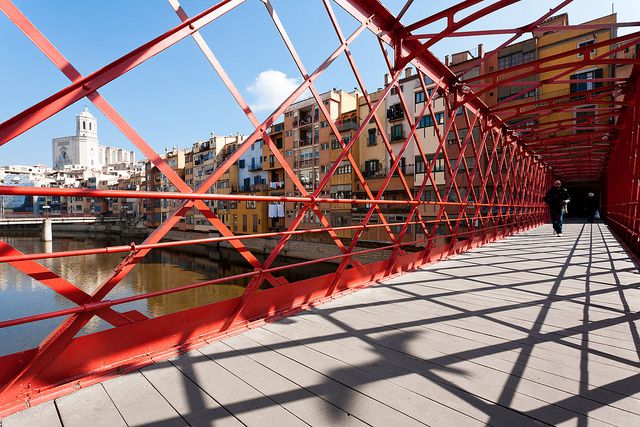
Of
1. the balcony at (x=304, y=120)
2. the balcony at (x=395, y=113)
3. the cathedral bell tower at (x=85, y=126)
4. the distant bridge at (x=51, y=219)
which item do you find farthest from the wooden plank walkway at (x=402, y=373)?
the cathedral bell tower at (x=85, y=126)

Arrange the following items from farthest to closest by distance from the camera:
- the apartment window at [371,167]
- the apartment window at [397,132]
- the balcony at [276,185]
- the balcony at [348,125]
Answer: the balcony at [276,185] < the balcony at [348,125] < the apartment window at [371,167] < the apartment window at [397,132]

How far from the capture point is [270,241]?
33.8 m

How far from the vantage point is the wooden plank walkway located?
5.42 feet

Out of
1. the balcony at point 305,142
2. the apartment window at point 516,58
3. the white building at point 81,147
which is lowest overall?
the balcony at point 305,142

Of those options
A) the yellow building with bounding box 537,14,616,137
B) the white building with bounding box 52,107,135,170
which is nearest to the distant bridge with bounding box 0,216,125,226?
the yellow building with bounding box 537,14,616,137

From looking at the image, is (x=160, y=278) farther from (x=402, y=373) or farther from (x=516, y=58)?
(x=516, y=58)

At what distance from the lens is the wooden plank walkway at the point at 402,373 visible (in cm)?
165

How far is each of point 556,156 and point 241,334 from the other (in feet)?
69.5

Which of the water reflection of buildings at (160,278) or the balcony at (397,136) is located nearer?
the water reflection of buildings at (160,278)

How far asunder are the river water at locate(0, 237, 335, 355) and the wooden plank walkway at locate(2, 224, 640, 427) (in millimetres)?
15752

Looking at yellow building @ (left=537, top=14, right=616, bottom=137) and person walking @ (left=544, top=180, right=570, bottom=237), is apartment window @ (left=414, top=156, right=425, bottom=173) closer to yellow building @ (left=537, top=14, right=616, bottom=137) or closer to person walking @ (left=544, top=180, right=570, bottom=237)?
yellow building @ (left=537, top=14, right=616, bottom=137)

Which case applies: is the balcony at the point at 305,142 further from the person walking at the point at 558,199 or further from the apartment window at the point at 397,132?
the person walking at the point at 558,199

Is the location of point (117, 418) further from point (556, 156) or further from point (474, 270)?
point (556, 156)

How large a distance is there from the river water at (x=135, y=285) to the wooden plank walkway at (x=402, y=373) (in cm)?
1575
